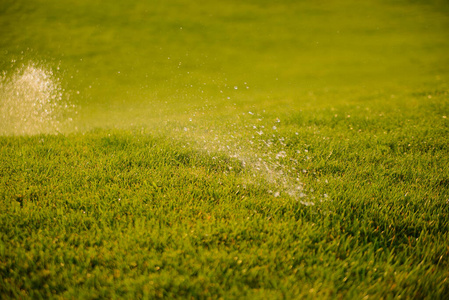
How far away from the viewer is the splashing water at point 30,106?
660 centimetres

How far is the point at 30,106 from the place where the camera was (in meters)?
7.56

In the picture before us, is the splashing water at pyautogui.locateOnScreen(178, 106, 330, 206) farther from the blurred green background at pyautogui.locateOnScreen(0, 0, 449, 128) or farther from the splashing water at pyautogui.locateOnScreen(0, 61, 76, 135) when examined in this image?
the splashing water at pyautogui.locateOnScreen(0, 61, 76, 135)

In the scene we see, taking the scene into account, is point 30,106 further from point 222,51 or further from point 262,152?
point 222,51

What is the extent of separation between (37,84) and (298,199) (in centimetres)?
865

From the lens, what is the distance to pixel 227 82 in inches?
434

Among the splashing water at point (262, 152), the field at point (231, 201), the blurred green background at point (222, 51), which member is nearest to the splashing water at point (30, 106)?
the field at point (231, 201)

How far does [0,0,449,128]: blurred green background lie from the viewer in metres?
9.29

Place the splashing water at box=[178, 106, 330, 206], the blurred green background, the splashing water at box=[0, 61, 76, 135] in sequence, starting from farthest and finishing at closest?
1. the blurred green background
2. the splashing water at box=[0, 61, 76, 135]
3. the splashing water at box=[178, 106, 330, 206]

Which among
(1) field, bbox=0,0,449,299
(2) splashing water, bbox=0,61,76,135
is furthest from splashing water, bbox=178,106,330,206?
(2) splashing water, bbox=0,61,76,135

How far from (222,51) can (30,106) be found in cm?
879

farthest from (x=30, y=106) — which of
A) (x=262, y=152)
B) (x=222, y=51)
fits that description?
(x=222, y=51)

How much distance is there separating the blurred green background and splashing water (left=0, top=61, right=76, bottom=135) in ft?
1.60

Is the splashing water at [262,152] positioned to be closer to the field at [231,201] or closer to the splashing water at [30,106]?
the field at [231,201]

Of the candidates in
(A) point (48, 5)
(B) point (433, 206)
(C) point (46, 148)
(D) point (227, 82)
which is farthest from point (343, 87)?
(A) point (48, 5)
